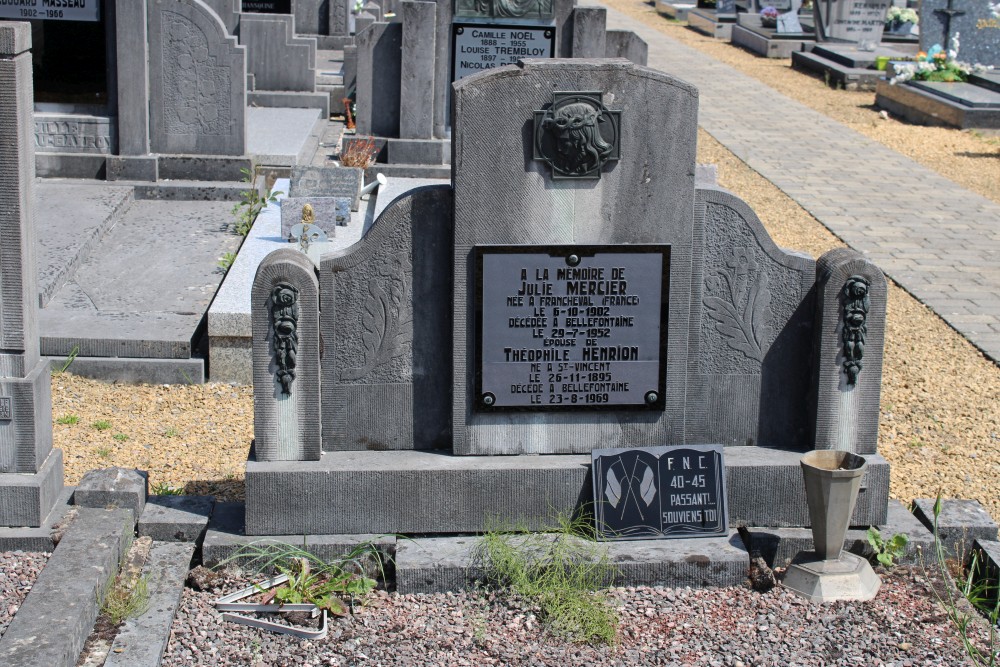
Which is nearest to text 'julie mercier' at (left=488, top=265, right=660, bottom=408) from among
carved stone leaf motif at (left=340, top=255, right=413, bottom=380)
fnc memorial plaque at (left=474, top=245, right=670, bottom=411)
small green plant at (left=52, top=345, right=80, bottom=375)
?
fnc memorial plaque at (left=474, top=245, right=670, bottom=411)

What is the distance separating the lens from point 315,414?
210 inches

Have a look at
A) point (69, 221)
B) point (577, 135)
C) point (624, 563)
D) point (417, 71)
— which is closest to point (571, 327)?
point (577, 135)

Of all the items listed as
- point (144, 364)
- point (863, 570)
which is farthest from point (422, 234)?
point (144, 364)

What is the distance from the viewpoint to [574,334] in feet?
17.9

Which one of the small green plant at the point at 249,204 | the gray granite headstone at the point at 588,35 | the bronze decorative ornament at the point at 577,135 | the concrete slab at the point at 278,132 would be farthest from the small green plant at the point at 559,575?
the gray granite headstone at the point at 588,35

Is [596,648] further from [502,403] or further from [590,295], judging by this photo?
[590,295]

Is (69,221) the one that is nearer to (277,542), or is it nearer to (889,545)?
(277,542)

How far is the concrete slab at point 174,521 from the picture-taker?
5340 mm

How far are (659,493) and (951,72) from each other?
15791 millimetres

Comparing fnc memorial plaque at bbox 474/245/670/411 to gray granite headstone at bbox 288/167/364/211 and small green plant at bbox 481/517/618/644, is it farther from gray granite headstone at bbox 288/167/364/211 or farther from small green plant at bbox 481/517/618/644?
gray granite headstone at bbox 288/167/364/211

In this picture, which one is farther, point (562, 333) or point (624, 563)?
point (562, 333)

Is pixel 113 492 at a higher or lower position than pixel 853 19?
lower

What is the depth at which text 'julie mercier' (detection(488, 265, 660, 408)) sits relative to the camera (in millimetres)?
5391

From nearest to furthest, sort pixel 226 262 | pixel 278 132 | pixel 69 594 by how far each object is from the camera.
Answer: pixel 69 594
pixel 226 262
pixel 278 132
